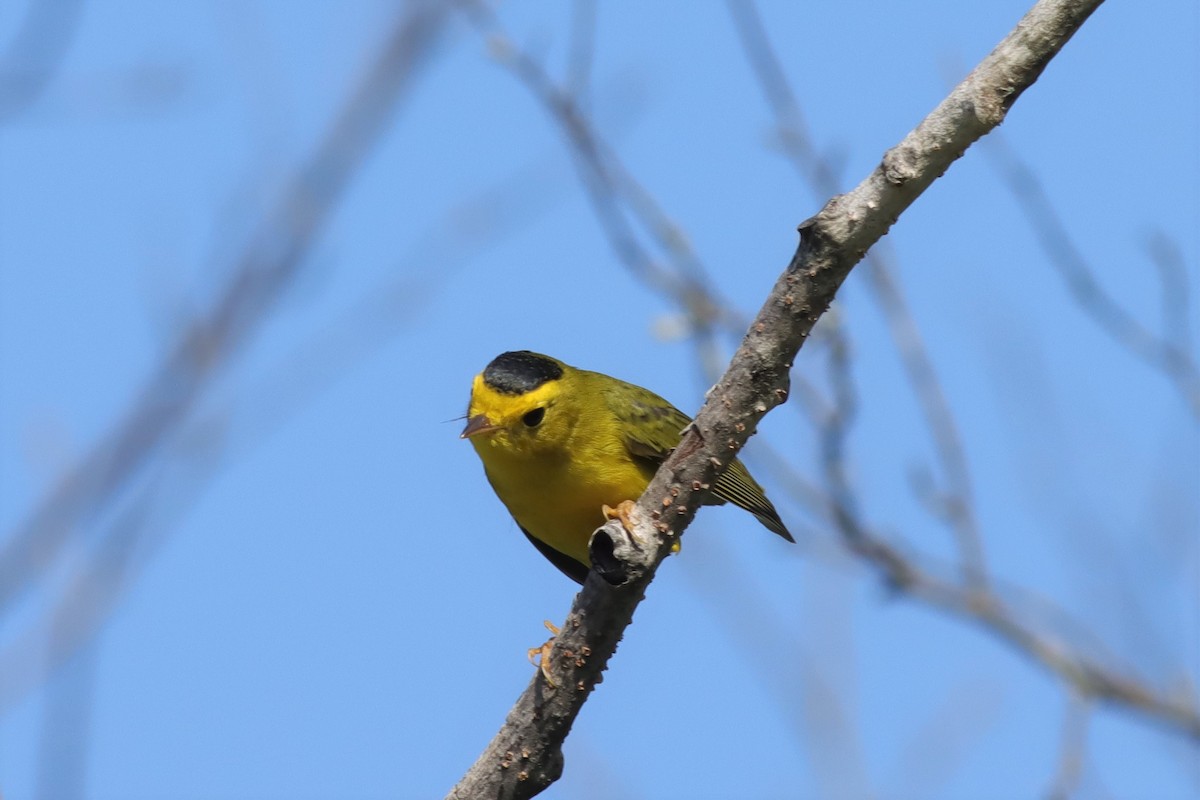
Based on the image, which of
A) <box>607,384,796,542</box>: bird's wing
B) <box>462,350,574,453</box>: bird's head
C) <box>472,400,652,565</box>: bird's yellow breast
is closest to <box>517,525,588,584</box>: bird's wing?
<box>472,400,652,565</box>: bird's yellow breast

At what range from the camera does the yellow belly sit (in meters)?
6.16

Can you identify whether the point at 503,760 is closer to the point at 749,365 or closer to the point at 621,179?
the point at 749,365

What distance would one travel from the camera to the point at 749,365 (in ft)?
12.1

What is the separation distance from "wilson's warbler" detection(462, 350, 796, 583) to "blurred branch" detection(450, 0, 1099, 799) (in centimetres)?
187

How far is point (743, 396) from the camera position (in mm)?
3744

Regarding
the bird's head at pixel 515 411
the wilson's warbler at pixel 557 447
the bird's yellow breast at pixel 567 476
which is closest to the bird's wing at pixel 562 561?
the wilson's warbler at pixel 557 447

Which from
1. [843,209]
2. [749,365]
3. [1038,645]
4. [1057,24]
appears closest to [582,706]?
[749,365]

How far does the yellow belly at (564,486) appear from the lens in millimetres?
6160

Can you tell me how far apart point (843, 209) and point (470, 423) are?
9.75 ft

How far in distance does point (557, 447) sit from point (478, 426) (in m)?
0.38

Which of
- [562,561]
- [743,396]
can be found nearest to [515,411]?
[562,561]

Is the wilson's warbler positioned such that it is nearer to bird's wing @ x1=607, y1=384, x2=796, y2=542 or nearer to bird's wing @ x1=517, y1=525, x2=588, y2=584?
bird's wing @ x1=607, y1=384, x2=796, y2=542

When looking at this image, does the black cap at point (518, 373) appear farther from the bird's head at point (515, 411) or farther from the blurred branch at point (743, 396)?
the blurred branch at point (743, 396)

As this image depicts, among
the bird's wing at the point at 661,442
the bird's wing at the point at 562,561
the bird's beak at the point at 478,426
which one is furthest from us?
the bird's wing at the point at 562,561
